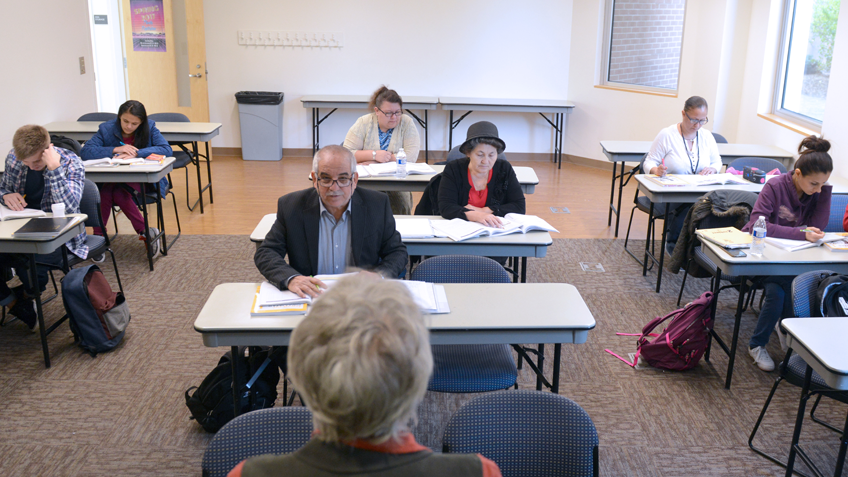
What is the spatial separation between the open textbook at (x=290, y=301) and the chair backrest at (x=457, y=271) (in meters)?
0.23

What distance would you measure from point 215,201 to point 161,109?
8.75 feet

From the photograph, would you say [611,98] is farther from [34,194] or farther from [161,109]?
[34,194]

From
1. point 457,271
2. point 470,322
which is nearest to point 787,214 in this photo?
point 457,271

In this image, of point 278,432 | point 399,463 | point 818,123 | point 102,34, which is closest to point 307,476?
point 399,463

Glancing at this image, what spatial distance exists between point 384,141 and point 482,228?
76.1 inches

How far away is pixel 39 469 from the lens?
2586mm

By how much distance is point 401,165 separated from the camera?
15.1 ft

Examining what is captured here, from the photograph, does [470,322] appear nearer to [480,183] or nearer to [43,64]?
[480,183]

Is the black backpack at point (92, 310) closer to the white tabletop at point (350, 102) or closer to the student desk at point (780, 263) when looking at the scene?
the student desk at point (780, 263)

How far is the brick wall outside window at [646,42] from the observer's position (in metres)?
7.52

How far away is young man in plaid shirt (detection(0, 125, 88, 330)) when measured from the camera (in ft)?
11.9

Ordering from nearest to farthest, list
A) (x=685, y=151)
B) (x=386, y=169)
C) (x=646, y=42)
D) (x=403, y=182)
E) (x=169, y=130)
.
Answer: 1. (x=403, y=182)
2. (x=386, y=169)
3. (x=685, y=151)
4. (x=169, y=130)
5. (x=646, y=42)

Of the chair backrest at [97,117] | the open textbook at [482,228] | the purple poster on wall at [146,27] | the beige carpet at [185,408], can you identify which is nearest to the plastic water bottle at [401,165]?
the open textbook at [482,228]

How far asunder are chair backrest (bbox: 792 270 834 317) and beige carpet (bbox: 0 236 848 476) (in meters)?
0.58
